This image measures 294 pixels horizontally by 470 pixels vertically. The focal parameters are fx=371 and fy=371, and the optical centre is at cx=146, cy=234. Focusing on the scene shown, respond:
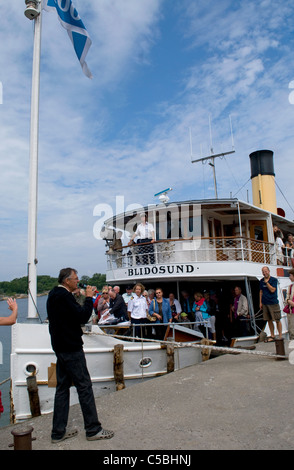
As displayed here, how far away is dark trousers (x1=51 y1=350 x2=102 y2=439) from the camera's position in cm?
399

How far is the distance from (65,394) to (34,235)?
3670mm

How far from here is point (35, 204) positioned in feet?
23.5

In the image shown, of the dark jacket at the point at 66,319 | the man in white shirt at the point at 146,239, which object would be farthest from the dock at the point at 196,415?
the man in white shirt at the point at 146,239

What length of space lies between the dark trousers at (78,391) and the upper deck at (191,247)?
6.92m

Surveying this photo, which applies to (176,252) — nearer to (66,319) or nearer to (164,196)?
(164,196)

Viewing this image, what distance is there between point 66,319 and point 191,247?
312 inches

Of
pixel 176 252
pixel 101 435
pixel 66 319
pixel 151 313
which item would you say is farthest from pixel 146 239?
pixel 101 435

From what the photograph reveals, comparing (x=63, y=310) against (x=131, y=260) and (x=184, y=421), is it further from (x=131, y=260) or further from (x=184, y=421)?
(x=131, y=260)

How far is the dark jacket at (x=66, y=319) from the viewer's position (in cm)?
402

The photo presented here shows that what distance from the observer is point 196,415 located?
15.3 feet

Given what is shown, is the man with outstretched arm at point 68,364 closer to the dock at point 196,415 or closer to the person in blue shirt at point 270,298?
the dock at point 196,415

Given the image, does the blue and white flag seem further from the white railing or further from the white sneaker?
the white sneaker

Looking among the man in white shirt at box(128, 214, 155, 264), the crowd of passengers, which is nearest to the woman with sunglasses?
the crowd of passengers

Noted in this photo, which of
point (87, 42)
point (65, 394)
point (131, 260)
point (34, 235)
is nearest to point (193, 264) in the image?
point (131, 260)
